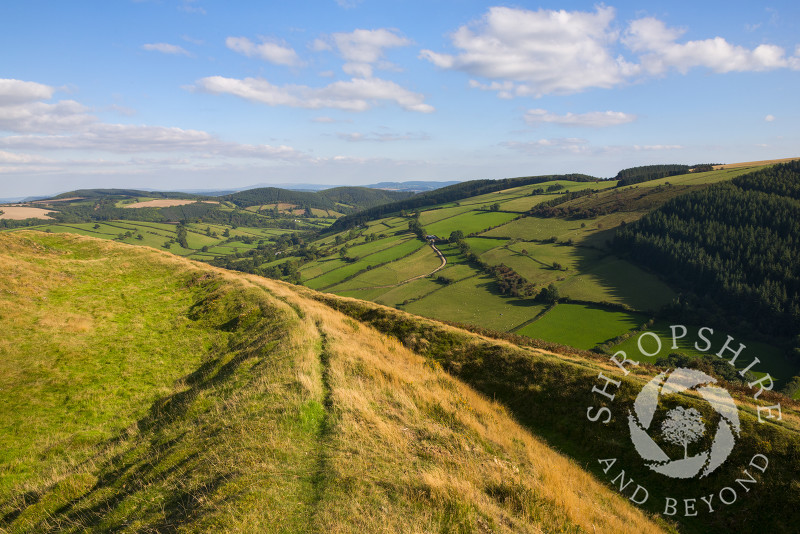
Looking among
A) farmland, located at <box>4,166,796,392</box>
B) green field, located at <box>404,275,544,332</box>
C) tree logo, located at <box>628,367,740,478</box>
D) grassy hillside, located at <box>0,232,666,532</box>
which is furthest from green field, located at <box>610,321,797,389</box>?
grassy hillside, located at <box>0,232,666,532</box>

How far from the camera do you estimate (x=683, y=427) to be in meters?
12.9

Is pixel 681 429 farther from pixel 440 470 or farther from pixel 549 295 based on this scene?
pixel 549 295

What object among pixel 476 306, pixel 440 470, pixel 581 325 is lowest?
pixel 581 325

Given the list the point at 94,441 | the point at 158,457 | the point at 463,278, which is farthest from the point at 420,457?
the point at 463,278

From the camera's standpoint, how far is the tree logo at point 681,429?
11.9 m

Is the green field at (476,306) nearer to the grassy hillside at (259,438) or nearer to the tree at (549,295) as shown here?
the tree at (549,295)

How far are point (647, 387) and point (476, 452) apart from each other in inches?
377

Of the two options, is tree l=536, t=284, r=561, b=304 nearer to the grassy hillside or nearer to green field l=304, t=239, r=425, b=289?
green field l=304, t=239, r=425, b=289

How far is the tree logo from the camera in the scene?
11.9 m

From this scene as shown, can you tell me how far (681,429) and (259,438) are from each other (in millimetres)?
15527

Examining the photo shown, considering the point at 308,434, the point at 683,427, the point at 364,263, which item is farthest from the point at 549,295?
the point at 308,434

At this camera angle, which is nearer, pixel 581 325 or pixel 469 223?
pixel 581 325

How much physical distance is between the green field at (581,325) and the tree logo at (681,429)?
5590cm

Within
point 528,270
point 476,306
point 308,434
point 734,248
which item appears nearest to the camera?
point 308,434
